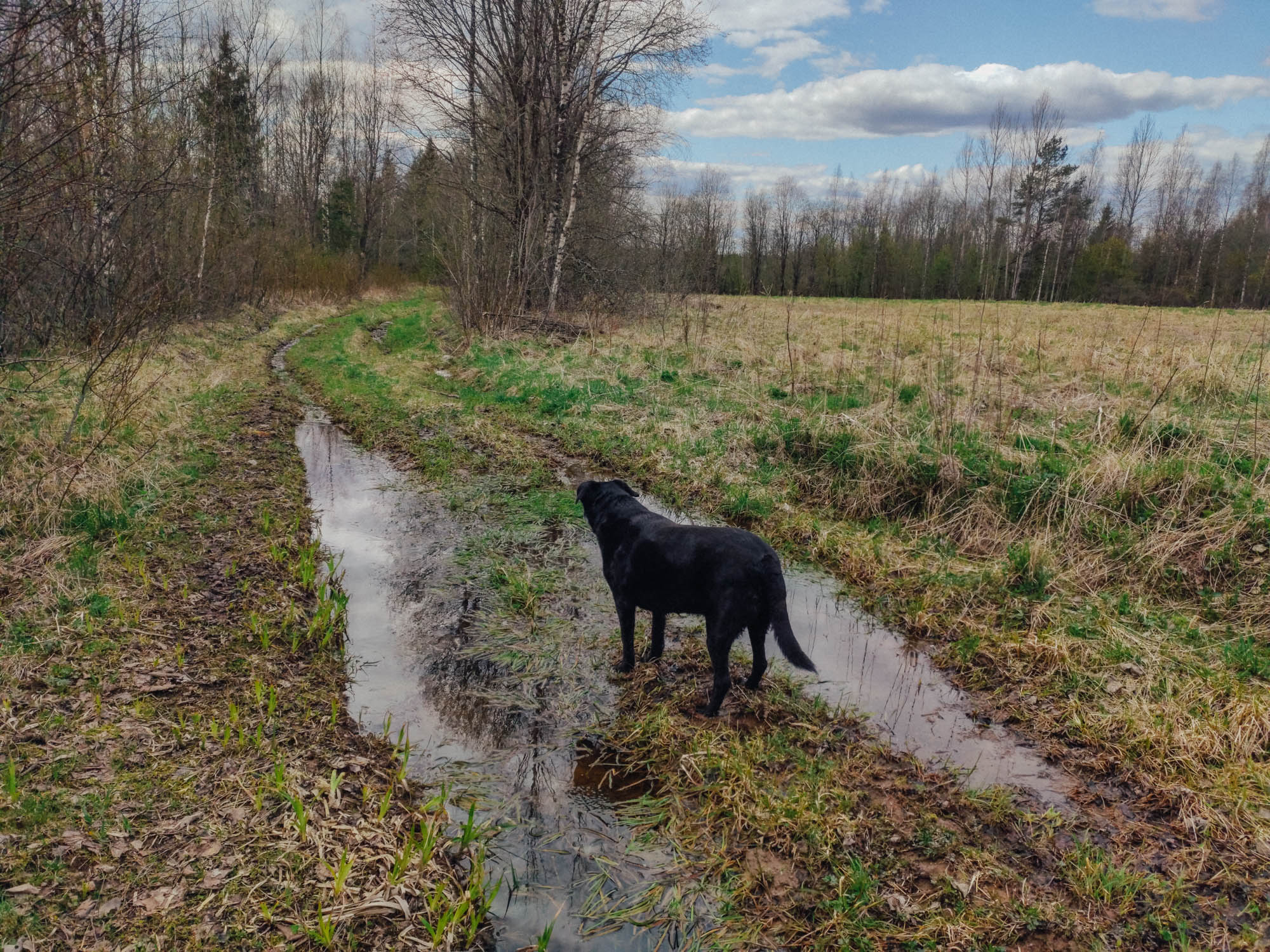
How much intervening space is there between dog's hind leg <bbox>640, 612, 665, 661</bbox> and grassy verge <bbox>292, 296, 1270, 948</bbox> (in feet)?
0.56

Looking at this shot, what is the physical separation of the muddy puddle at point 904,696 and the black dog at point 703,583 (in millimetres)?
755

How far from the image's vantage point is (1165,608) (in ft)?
17.0

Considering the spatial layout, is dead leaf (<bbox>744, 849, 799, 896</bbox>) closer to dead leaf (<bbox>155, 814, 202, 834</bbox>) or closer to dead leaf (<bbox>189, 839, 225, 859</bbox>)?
dead leaf (<bbox>189, 839, 225, 859</bbox>)

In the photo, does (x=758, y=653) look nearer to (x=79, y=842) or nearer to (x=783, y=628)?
(x=783, y=628)

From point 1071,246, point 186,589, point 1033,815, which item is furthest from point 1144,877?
point 1071,246

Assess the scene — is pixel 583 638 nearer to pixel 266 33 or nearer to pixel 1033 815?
pixel 1033 815

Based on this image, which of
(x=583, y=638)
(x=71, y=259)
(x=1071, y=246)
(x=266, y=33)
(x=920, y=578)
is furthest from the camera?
(x=1071, y=246)

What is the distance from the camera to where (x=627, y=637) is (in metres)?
4.47

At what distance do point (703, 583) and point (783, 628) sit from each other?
52 cm

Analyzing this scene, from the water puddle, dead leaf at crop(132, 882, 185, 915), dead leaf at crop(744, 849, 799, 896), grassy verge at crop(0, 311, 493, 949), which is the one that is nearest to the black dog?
the water puddle

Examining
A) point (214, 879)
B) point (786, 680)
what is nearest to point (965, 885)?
point (786, 680)

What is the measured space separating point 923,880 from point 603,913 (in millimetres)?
1379

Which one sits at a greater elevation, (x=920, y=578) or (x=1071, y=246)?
(x=1071, y=246)

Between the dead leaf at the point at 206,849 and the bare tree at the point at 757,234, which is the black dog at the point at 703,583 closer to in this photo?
the dead leaf at the point at 206,849
